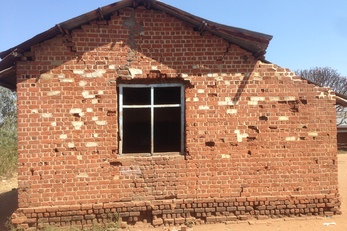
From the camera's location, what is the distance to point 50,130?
585 centimetres

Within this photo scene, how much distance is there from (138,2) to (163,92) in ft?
9.67

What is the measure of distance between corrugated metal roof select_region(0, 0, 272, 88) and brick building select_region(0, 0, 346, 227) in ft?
0.08

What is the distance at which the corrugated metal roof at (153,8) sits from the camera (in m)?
5.76

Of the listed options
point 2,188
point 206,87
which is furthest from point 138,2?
point 2,188

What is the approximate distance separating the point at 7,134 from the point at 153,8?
20582 millimetres

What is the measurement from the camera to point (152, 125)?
6.09 meters

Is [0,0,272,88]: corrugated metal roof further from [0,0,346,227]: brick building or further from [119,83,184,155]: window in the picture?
[119,83,184,155]: window

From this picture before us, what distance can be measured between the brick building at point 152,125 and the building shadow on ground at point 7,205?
1.48 m

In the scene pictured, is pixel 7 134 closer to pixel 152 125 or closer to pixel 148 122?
pixel 148 122

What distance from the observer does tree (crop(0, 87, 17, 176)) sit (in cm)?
1327

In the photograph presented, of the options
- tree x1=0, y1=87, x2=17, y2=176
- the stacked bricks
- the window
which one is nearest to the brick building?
the stacked bricks

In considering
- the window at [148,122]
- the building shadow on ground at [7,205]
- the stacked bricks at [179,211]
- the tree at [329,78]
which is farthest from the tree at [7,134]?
the tree at [329,78]

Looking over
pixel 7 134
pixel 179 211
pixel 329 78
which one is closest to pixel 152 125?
pixel 179 211

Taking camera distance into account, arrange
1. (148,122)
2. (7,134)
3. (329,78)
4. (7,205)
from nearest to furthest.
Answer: (7,205) → (148,122) → (7,134) → (329,78)
